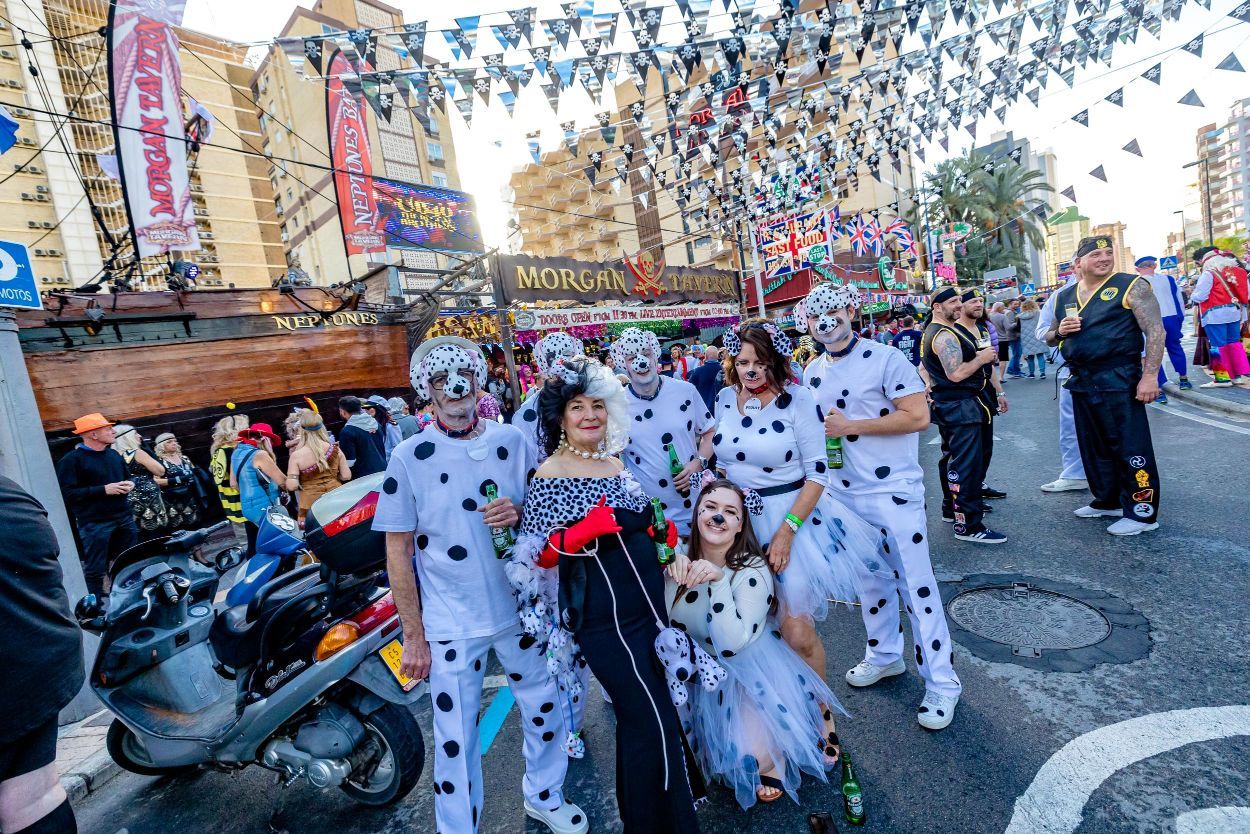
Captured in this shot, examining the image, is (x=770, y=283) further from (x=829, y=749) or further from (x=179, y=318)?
(x=829, y=749)

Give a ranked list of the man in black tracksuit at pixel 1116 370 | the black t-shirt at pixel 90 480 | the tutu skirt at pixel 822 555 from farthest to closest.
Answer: the black t-shirt at pixel 90 480 < the man in black tracksuit at pixel 1116 370 < the tutu skirt at pixel 822 555

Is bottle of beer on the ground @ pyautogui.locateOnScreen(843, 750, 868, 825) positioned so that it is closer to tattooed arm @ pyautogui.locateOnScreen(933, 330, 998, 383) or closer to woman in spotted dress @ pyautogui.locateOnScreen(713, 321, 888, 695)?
woman in spotted dress @ pyautogui.locateOnScreen(713, 321, 888, 695)

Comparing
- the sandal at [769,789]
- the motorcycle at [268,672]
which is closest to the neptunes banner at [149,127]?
the motorcycle at [268,672]

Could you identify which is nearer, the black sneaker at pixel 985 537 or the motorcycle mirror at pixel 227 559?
the motorcycle mirror at pixel 227 559

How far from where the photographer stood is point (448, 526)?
2.37 metres

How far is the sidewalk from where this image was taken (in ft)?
10.9

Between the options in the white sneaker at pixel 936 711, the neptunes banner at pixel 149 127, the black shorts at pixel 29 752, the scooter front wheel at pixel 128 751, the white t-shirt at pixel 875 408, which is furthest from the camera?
the neptunes banner at pixel 149 127

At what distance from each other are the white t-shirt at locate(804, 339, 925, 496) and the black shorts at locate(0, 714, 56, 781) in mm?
3205

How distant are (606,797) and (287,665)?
1691mm

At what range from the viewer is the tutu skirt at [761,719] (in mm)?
2420

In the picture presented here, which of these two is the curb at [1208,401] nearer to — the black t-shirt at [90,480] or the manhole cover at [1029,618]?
the manhole cover at [1029,618]

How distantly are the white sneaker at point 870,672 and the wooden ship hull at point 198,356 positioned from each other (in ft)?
37.2

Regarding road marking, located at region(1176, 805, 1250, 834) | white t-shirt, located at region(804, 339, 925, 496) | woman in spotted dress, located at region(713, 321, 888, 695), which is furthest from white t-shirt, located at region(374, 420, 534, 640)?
road marking, located at region(1176, 805, 1250, 834)

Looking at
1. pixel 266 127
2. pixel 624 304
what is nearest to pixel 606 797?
pixel 624 304
